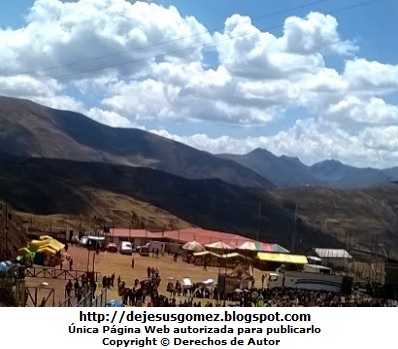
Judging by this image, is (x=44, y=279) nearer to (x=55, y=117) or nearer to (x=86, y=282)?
(x=86, y=282)

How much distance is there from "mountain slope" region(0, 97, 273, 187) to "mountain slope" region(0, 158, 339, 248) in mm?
33762

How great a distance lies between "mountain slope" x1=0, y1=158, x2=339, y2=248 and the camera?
76.3 m

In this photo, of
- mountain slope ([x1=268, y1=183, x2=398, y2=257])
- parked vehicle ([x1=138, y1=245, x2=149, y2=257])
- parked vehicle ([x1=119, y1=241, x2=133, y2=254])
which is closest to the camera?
parked vehicle ([x1=119, y1=241, x2=133, y2=254])

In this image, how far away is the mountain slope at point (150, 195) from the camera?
250ft

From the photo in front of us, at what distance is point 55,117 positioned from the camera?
19538cm

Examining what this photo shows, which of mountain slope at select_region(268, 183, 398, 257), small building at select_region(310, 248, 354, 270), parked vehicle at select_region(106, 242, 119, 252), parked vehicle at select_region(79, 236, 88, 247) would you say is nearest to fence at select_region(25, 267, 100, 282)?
parked vehicle at select_region(106, 242, 119, 252)

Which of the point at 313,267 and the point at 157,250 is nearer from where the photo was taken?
the point at 313,267

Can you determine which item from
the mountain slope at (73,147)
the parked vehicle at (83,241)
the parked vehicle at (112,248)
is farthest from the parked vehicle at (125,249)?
the mountain slope at (73,147)

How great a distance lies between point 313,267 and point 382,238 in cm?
5712

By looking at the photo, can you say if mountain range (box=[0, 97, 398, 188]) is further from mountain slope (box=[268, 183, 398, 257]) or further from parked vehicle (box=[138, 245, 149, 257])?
parked vehicle (box=[138, 245, 149, 257])

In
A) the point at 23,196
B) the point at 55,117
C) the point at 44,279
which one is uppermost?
the point at 55,117

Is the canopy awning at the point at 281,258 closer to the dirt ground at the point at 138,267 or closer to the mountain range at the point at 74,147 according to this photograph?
the dirt ground at the point at 138,267
